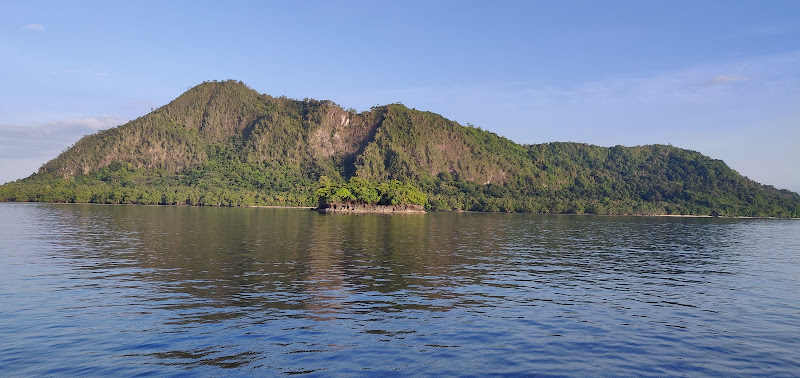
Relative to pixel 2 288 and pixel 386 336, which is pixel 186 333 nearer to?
pixel 386 336

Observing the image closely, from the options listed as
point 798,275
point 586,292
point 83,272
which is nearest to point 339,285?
point 586,292

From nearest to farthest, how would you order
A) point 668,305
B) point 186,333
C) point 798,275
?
point 186,333 < point 668,305 < point 798,275

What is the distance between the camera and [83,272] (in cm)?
4494

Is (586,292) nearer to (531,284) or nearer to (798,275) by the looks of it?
(531,284)

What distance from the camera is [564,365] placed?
23.1 meters

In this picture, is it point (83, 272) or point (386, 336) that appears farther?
point (83, 272)

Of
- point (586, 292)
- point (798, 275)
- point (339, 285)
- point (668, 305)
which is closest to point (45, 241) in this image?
point (339, 285)

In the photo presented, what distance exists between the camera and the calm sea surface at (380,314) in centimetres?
2286

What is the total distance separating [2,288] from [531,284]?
3955cm

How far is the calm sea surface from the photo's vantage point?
2286 centimetres

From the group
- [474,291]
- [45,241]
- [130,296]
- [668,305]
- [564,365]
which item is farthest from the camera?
[45,241]

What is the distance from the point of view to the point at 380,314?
3153 cm

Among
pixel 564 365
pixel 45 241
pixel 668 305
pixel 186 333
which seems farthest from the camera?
pixel 45 241

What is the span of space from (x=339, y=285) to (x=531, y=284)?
16.2 m
